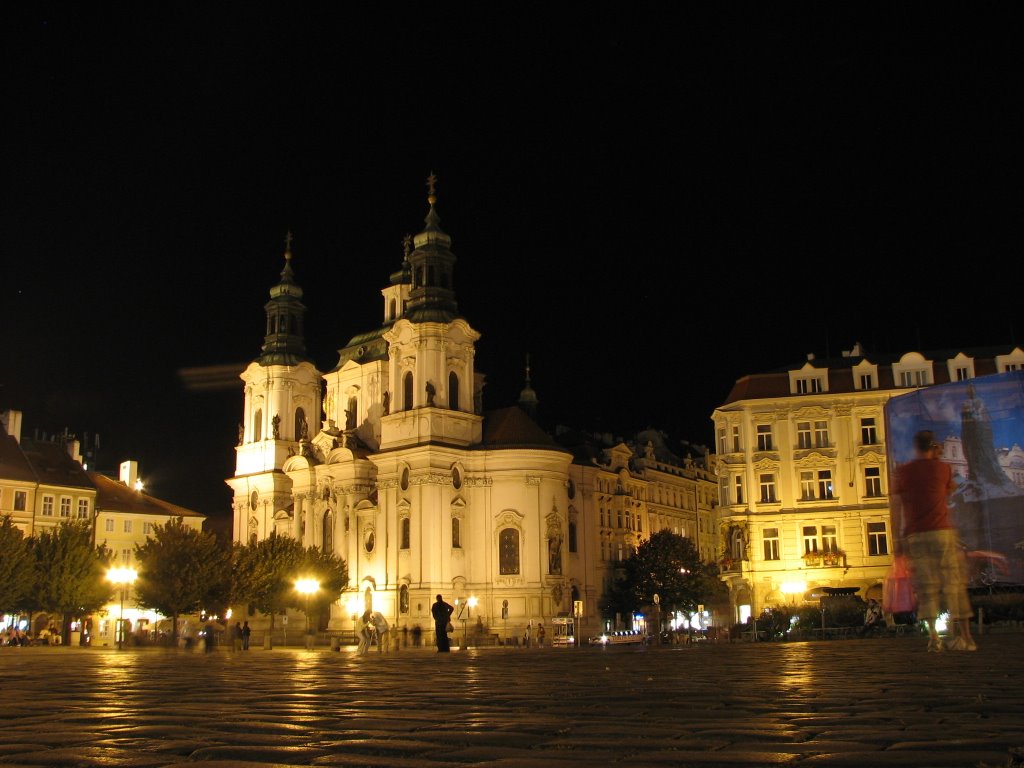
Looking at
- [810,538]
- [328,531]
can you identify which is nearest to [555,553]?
[328,531]

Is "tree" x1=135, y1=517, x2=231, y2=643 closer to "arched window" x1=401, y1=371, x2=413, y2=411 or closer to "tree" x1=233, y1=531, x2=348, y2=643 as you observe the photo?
"tree" x1=233, y1=531, x2=348, y2=643

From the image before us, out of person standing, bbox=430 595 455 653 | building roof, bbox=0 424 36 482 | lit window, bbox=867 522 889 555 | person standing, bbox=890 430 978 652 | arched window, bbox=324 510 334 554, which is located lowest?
person standing, bbox=430 595 455 653

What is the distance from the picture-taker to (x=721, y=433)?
2422 inches

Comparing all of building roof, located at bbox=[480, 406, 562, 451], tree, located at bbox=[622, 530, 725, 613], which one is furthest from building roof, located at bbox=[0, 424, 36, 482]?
tree, located at bbox=[622, 530, 725, 613]

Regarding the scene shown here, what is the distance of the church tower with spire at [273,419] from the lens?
84.6m

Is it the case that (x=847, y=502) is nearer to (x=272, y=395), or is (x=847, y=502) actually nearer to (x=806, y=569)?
(x=806, y=569)

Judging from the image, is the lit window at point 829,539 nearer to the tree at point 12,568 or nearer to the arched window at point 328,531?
the arched window at point 328,531

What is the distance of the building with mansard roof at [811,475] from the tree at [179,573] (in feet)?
88.9

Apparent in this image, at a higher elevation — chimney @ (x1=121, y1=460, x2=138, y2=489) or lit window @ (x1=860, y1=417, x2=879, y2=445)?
chimney @ (x1=121, y1=460, x2=138, y2=489)

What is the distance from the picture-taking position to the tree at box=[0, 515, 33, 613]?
5672cm

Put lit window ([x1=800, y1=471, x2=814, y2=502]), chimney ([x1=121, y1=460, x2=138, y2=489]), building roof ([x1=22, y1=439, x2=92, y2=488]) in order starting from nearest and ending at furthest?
lit window ([x1=800, y1=471, x2=814, y2=502])
building roof ([x1=22, y1=439, x2=92, y2=488])
chimney ([x1=121, y1=460, x2=138, y2=489])

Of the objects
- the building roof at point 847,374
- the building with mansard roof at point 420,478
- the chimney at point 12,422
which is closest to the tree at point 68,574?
the building with mansard roof at point 420,478

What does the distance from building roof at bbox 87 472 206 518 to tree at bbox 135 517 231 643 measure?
23973 millimetres

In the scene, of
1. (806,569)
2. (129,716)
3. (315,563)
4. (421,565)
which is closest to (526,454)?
(421,565)
